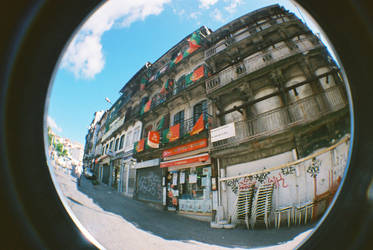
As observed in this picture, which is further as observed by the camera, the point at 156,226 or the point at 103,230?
→ the point at 156,226

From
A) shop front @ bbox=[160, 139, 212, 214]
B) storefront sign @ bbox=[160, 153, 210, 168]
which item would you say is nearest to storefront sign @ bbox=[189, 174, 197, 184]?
shop front @ bbox=[160, 139, 212, 214]

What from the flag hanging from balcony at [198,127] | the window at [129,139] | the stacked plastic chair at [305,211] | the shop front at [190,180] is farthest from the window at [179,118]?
the stacked plastic chair at [305,211]

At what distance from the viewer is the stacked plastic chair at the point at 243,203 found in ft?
3.17

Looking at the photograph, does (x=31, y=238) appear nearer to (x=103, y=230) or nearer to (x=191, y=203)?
(x=103, y=230)

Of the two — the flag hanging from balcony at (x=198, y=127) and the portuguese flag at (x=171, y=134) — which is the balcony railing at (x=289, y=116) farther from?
the portuguese flag at (x=171, y=134)

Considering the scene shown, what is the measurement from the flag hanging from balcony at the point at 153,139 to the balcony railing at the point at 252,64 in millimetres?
717

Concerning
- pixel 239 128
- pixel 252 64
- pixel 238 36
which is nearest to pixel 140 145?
pixel 239 128

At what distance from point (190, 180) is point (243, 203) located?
1.66ft

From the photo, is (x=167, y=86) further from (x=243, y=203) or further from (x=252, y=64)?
(x=243, y=203)

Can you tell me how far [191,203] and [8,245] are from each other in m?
1.14

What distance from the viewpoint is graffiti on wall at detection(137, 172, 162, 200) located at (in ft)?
3.39

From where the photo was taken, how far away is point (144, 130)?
3.98 ft

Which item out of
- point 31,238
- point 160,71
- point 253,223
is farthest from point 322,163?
point 160,71

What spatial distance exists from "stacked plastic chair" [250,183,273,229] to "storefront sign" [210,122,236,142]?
426 millimetres
